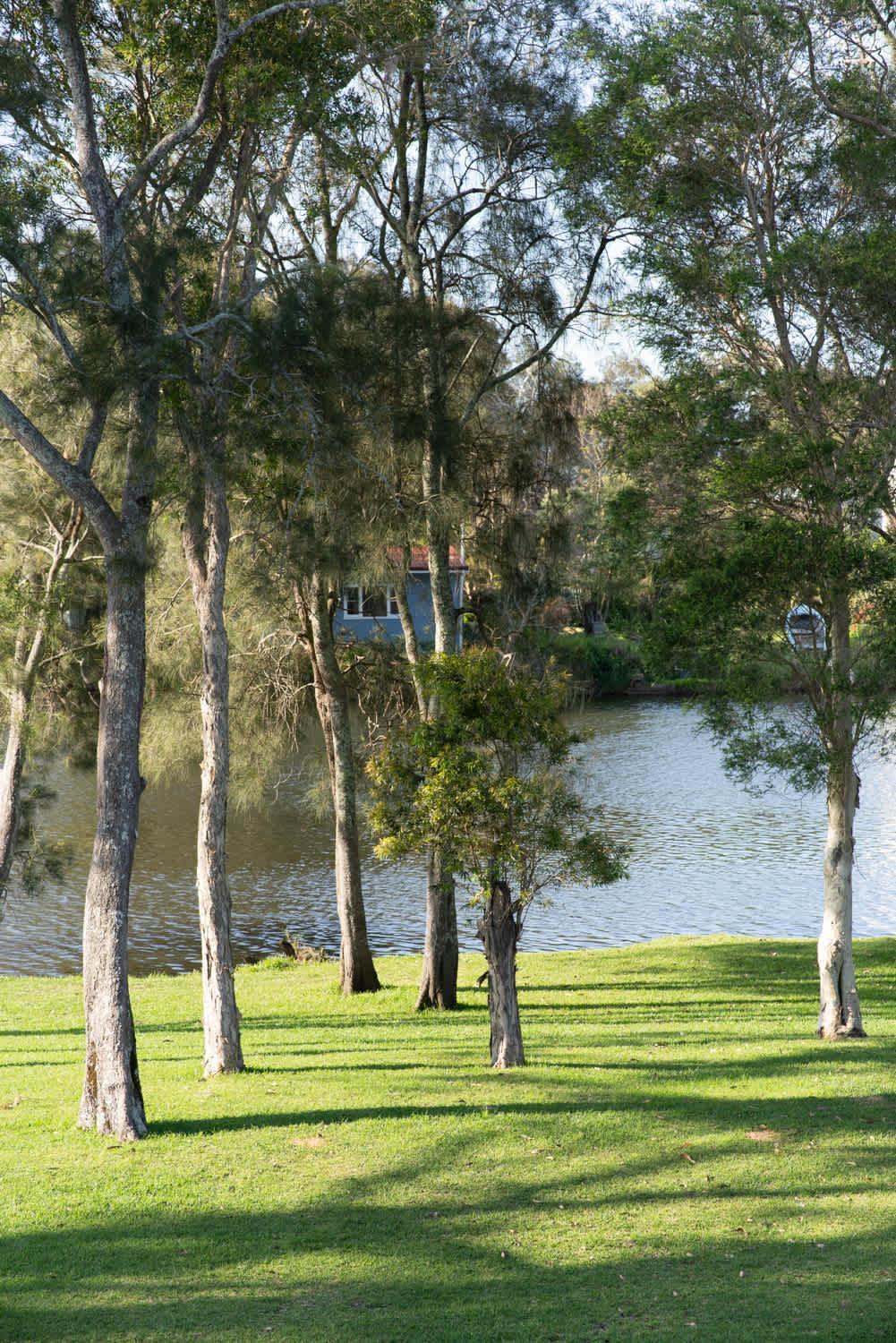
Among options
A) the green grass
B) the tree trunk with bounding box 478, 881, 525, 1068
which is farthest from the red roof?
the green grass

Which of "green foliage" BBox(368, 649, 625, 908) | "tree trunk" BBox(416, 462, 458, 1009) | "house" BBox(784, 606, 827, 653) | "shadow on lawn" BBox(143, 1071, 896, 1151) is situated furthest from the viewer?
"tree trunk" BBox(416, 462, 458, 1009)

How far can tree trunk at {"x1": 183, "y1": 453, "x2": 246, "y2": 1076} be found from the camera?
34.6ft

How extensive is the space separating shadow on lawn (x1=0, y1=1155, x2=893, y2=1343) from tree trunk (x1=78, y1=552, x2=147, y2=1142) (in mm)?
1633

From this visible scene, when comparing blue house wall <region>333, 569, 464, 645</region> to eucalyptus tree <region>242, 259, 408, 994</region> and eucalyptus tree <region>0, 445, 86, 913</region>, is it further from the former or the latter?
eucalyptus tree <region>0, 445, 86, 913</region>

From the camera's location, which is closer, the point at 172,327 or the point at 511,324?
the point at 172,327

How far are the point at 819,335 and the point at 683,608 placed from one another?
9.76ft

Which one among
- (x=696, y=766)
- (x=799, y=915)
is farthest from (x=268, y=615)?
(x=696, y=766)

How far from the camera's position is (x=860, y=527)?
37.0ft

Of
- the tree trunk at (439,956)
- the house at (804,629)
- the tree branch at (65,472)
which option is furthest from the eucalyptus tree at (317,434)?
the house at (804,629)

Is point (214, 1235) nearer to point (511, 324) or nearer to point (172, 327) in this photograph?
point (172, 327)

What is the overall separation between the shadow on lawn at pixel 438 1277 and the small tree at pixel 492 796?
2.89m

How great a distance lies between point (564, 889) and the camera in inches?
1034

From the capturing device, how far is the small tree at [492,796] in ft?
31.1

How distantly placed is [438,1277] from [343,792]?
9.64 metres
